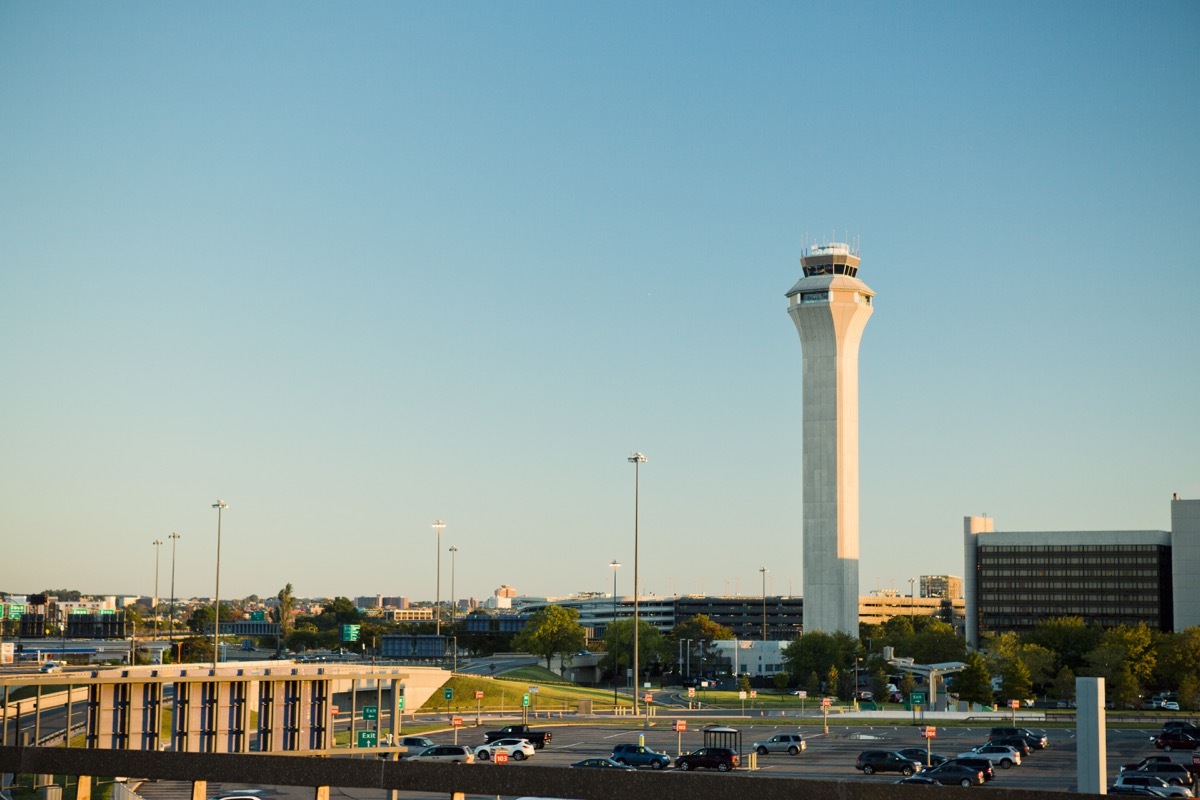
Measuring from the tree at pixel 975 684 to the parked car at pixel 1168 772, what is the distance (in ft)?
196

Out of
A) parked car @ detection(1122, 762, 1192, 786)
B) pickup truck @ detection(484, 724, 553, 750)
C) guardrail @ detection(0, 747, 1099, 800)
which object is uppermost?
guardrail @ detection(0, 747, 1099, 800)

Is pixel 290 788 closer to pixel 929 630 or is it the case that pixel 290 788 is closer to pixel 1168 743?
pixel 1168 743

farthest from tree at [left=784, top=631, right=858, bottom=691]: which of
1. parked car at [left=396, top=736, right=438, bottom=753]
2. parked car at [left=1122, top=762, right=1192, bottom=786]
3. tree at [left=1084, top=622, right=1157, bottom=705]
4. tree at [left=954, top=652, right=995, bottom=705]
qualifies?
parked car at [left=1122, top=762, right=1192, bottom=786]

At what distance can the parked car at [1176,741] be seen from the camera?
3132 inches

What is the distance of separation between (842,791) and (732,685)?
593 feet

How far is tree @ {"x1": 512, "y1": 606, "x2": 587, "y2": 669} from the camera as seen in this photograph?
7239 inches

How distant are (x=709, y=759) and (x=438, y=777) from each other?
60.5m

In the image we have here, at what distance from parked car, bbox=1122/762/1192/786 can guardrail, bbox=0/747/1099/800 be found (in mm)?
57274

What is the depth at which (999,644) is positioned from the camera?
14475cm

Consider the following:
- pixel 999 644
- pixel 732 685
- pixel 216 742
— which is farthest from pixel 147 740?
pixel 732 685

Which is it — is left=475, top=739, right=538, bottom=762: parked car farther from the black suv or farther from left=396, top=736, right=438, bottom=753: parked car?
the black suv

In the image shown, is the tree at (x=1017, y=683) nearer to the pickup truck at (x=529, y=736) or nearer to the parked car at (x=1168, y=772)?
the pickup truck at (x=529, y=736)

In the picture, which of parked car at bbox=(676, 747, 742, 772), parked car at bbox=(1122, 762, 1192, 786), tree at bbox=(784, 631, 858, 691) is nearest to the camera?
parked car at bbox=(1122, 762, 1192, 786)

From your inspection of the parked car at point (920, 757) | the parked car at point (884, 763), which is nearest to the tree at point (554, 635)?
the parked car at point (920, 757)
